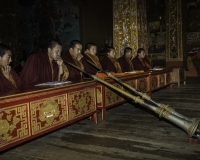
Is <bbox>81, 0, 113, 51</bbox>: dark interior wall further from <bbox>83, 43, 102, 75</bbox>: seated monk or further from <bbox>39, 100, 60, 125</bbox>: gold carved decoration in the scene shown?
<bbox>39, 100, 60, 125</bbox>: gold carved decoration

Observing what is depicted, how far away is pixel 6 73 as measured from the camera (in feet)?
10.9

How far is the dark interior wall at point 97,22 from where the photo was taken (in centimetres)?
1346

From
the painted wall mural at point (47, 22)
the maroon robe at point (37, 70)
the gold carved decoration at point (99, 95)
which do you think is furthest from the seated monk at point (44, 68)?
the painted wall mural at point (47, 22)

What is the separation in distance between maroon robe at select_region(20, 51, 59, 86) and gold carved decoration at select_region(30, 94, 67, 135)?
89 centimetres

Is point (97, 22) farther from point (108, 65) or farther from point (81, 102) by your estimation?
point (81, 102)

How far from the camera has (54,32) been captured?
47.0 ft

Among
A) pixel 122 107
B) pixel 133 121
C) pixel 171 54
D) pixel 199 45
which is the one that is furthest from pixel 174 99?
pixel 199 45

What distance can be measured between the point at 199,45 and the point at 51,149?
43.7 feet

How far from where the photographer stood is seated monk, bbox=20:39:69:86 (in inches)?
150

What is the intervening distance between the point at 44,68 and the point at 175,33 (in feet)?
24.6

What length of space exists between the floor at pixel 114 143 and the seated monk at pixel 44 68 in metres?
0.92

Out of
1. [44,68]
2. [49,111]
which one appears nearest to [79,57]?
[44,68]

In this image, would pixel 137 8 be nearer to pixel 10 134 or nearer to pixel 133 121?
pixel 133 121

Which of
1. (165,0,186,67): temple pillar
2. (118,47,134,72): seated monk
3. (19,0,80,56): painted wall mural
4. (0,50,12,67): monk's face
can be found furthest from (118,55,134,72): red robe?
(19,0,80,56): painted wall mural
